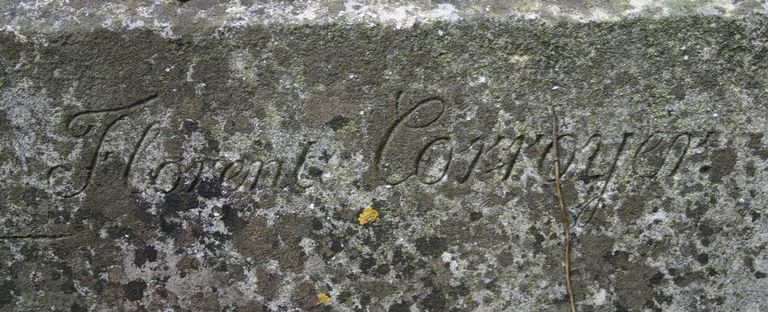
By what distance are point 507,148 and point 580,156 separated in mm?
209

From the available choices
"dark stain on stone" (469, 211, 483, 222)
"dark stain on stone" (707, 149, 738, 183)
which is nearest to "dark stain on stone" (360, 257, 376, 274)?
"dark stain on stone" (469, 211, 483, 222)

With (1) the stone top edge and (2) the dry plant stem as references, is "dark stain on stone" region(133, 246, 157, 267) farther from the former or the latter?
(2) the dry plant stem

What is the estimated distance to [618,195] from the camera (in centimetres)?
243

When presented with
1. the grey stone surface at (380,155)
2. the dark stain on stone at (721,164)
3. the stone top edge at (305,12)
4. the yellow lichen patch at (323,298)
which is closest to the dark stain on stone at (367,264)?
the grey stone surface at (380,155)

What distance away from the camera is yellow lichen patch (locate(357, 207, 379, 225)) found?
241 cm

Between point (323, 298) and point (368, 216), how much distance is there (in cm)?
27

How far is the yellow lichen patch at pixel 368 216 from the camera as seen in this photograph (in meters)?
2.41

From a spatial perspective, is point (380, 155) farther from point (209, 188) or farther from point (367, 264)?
point (209, 188)

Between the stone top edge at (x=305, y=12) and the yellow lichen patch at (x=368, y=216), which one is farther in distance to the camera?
the yellow lichen patch at (x=368, y=216)

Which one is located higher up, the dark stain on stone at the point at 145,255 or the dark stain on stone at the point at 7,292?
the dark stain on stone at the point at 145,255

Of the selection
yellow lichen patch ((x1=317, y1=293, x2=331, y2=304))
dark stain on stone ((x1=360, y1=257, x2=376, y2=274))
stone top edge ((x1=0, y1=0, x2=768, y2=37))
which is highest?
stone top edge ((x1=0, y1=0, x2=768, y2=37))

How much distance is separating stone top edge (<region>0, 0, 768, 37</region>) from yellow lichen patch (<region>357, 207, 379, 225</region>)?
521 mm

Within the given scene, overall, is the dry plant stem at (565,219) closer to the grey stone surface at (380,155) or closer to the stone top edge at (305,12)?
the grey stone surface at (380,155)

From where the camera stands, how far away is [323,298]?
2.46 m
